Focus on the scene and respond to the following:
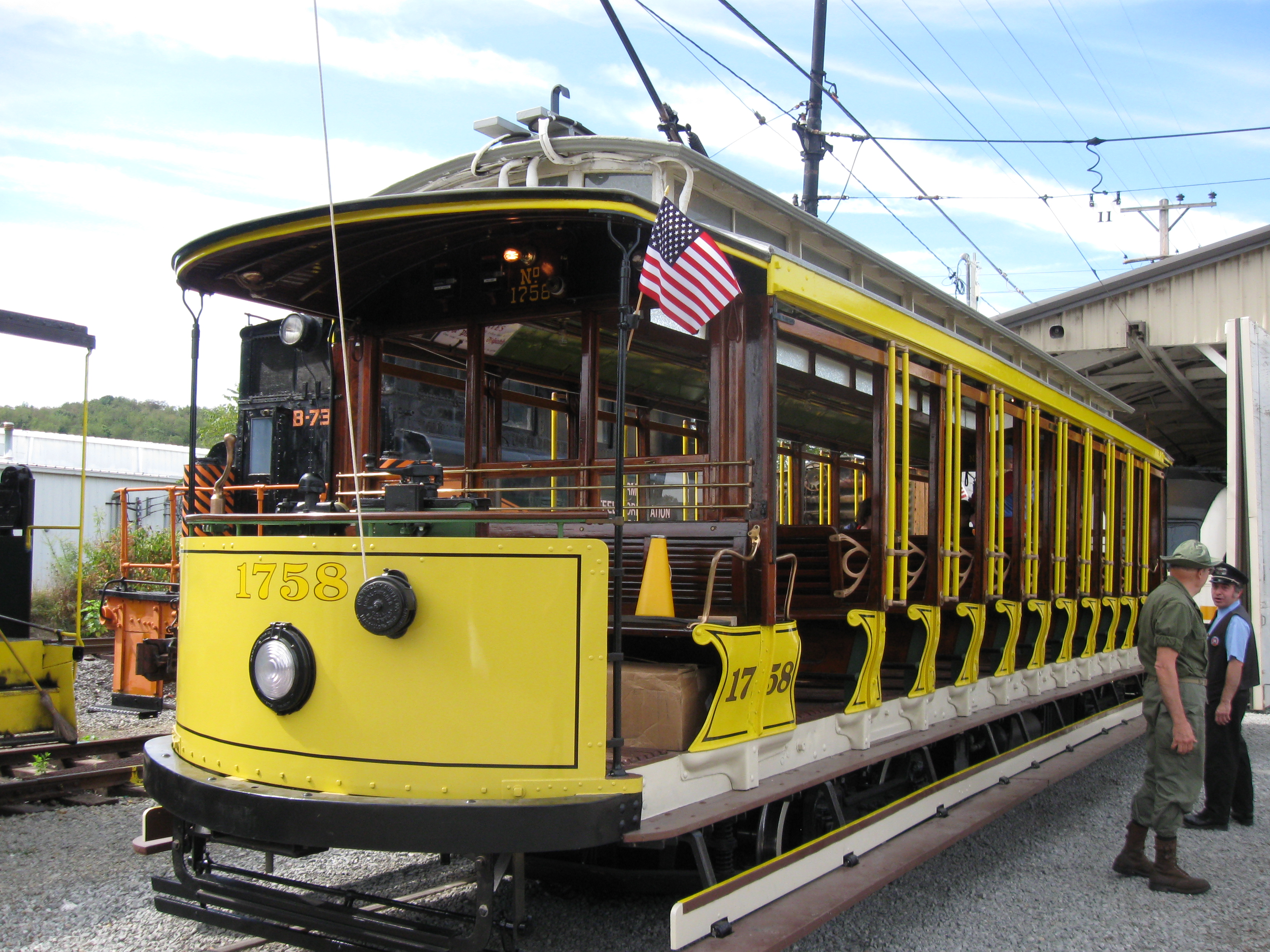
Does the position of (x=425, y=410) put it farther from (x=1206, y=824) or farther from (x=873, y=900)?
(x=1206, y=824)

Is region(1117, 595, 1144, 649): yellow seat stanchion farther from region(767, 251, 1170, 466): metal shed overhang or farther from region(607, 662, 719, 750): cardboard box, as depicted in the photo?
region(607, 662, 719, 750): cardboard box

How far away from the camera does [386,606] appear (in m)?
3.31

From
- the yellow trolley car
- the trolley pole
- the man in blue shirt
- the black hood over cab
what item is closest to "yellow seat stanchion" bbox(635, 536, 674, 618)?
the yellow trolley car

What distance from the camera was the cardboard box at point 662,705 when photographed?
3.91m

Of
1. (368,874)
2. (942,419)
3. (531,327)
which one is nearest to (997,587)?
(942,419)

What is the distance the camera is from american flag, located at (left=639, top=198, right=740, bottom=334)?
3715 mm

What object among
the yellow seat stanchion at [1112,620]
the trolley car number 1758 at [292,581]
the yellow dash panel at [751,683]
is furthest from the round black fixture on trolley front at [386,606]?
the yellow seat stanchion at [1112,620]

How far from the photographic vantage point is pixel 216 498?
17.3 ft

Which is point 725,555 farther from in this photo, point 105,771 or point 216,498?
point 105,771

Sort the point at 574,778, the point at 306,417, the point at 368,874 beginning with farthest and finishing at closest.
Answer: the point at 306,417 < the point at 368,874 < the point at 574,778

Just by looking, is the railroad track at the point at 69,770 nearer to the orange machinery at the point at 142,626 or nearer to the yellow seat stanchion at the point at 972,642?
the orange machinery at the point at 142,626

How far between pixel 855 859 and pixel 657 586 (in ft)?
4.88

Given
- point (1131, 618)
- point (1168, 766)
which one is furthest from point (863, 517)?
point (1131, 618)

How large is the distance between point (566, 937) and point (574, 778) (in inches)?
50.9
